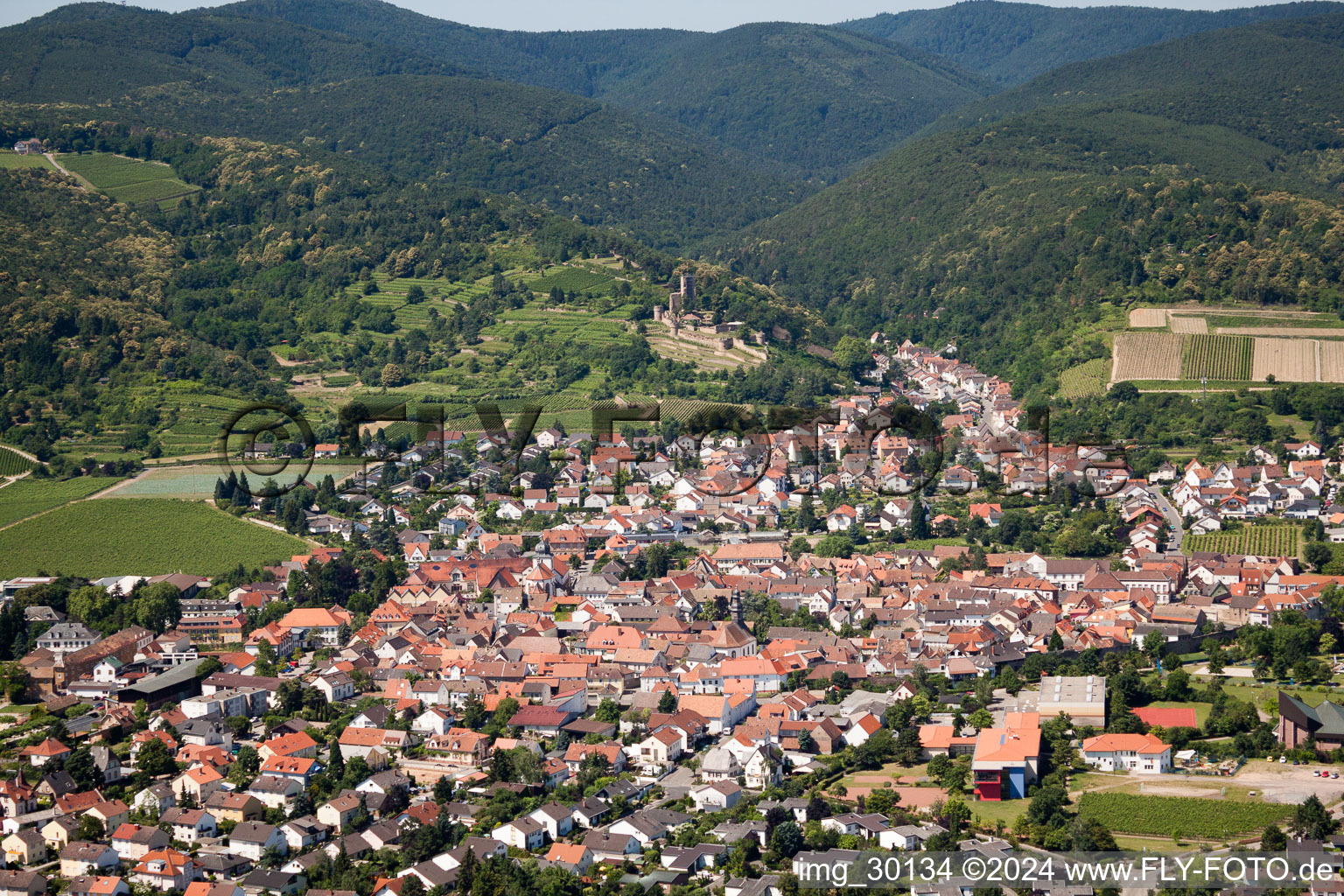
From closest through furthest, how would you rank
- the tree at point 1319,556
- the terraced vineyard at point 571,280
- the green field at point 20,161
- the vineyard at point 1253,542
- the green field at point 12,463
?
the tree at point 1319,556, the vineyard at point 1253,542, the green field at point 12,463, the terraced vineyard at point 571,280, the green field at point 20,161

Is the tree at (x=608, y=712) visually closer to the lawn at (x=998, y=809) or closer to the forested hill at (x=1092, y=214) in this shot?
the lawn at (x=998, y=809)

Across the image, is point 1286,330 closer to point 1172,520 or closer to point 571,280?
point 1172,520

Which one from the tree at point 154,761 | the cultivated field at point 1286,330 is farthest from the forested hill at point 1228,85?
the tree at point 154,761

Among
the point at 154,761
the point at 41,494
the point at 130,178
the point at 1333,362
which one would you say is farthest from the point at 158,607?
the point at 130,178

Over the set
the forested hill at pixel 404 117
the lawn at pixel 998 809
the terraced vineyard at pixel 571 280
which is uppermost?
the forested hill at pixel 404 117

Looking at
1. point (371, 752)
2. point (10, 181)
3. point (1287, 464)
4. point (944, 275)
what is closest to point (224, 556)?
point (371, 752)

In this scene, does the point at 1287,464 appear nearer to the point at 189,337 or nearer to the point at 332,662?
the point at 332,662

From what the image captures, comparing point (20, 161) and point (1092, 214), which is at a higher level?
point (20, 161)

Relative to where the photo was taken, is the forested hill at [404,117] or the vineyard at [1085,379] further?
the forested hill at [404,117]
